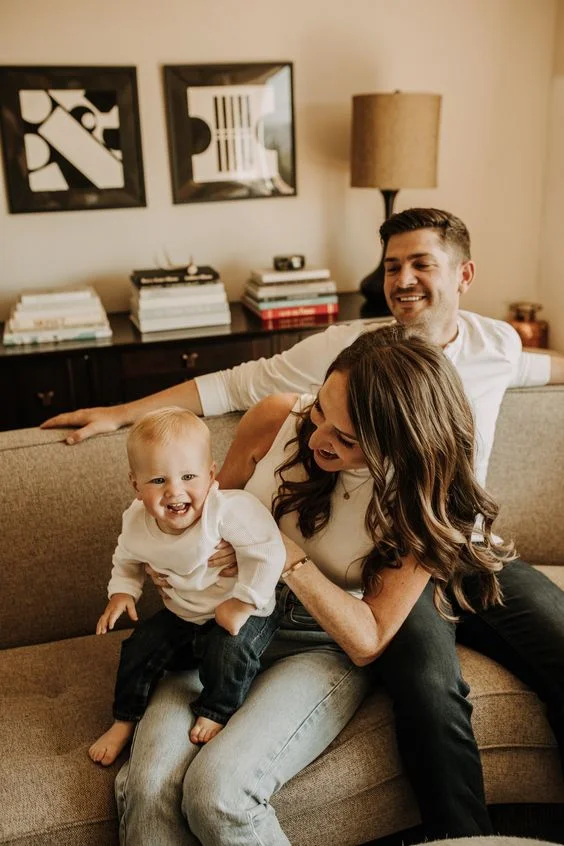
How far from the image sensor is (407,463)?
1367 mm

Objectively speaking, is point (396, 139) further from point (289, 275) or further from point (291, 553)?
point (291, 553)

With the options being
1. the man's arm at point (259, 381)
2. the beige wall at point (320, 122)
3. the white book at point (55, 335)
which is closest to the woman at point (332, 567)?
the man's arm at point (259, 381)

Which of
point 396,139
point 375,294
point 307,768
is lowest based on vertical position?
point 307,768

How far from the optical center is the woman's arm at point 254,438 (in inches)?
64.5

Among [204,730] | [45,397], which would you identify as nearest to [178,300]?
[45,397]

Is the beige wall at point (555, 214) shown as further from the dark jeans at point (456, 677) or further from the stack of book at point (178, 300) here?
the dark jeans at point (456, 677)

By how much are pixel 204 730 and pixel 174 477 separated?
43 centimetres

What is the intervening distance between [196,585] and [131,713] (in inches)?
9.9

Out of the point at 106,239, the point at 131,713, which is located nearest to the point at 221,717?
the point at 131,713

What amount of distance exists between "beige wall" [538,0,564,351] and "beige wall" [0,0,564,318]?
44 mm

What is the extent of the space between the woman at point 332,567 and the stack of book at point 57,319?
1366 millimetres

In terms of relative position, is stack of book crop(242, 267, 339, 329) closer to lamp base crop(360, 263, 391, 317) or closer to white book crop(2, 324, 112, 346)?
lamp base crop(360, 263, 391, 317)

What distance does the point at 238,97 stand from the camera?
3.01 meters

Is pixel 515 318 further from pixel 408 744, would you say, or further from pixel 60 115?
pixel 408 744
